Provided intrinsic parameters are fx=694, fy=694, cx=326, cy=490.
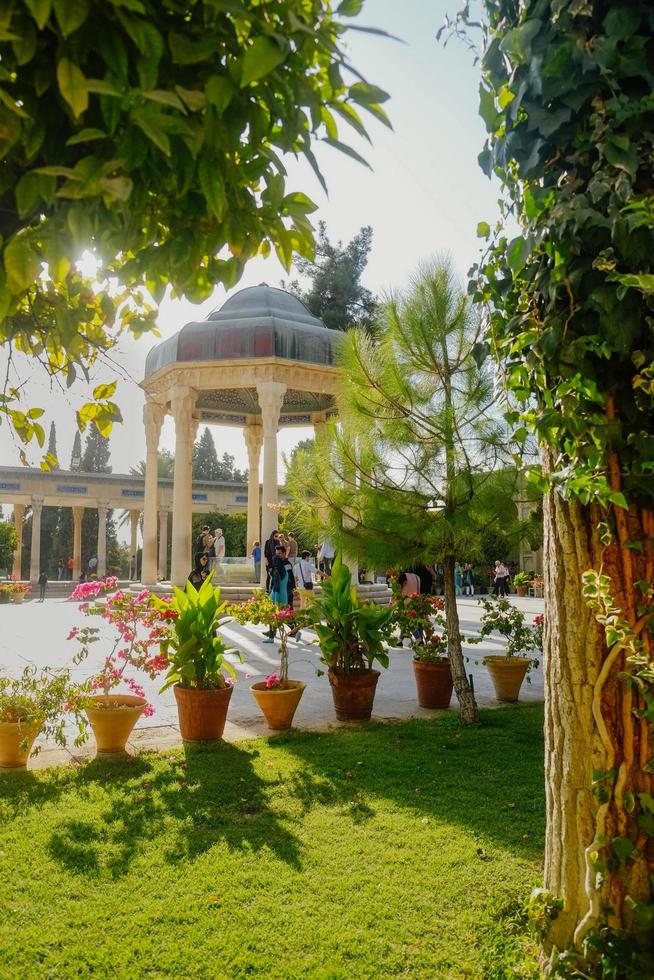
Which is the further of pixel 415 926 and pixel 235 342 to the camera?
pixel 235 342

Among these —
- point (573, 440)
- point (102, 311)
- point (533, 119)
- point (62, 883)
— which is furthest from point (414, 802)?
point (533, 119)

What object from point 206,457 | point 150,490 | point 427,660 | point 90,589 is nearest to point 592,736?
point 90,589

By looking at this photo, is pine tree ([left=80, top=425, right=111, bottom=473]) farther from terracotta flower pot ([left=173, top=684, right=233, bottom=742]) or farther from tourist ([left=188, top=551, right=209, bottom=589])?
terracotta flower pot ([left=173, top=684, right=233, bottom=742])

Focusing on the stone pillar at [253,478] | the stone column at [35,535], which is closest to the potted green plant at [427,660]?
the stone pillar at [253,478]

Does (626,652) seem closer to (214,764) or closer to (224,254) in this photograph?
(224,254)

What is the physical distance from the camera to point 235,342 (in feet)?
54.8

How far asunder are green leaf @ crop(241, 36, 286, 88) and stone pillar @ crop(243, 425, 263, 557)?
62.2ft

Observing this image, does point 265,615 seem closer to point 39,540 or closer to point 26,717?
point 26,717

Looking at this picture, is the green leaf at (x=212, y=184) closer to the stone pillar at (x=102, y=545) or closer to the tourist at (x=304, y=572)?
the tourist at (x=304, y=572)

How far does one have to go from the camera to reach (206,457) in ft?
190

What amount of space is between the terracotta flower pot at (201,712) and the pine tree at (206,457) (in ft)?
169

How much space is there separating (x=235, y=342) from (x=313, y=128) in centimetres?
1579

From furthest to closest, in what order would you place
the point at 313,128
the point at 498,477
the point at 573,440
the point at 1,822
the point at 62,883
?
1. the point at 498,477
2. the point at 1,822
3. the point at 62,883
4. the point at 573,440
5. the point at 313,128

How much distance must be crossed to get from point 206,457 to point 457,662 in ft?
175
